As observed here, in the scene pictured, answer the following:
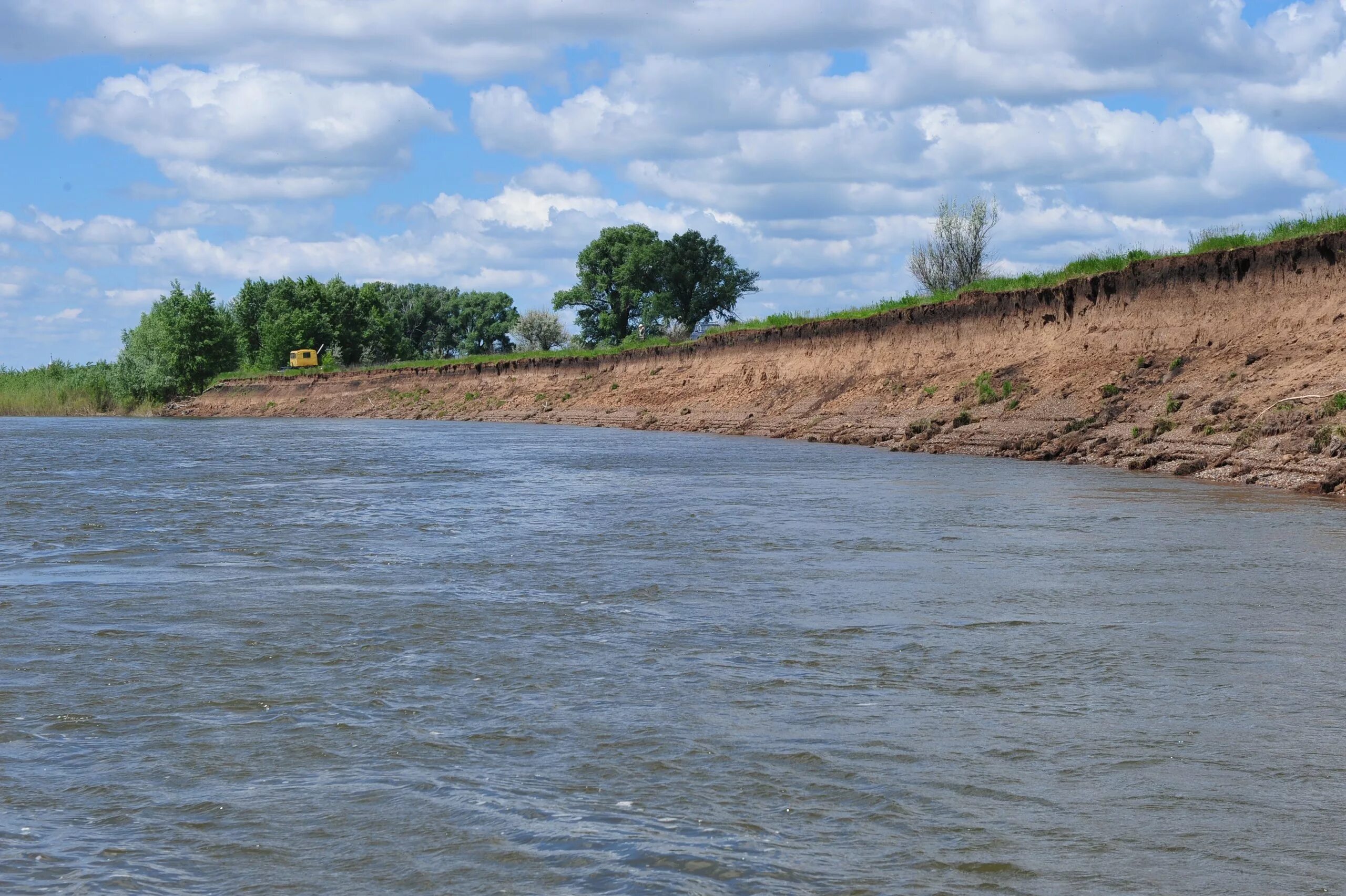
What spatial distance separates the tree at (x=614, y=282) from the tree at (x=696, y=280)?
49.6 inches

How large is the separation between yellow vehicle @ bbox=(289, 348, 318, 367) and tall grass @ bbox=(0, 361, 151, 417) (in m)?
12.3

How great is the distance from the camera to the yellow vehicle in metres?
95.5

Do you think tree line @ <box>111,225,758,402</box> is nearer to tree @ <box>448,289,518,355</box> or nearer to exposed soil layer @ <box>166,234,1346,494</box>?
tree @ <box>448,289,518,355</box>

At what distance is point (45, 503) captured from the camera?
16.0 m

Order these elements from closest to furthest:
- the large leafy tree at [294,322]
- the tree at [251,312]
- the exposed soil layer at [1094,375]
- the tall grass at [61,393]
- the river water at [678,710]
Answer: the river water at [678,710] → the exposed soil layer at [1094,375] → the tall grass at [61,393] → the large leafy tree at [294,322] → the tree at [251,312]

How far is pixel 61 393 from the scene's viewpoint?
82.2 metres

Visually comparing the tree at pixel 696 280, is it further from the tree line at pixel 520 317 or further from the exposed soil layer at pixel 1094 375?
the exposed soil layer at pixel 1094 375

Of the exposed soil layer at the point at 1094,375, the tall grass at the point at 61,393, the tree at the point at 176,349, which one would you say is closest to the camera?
the exposed soil layer at the point at 1094,375

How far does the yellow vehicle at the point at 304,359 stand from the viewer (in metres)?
95.5

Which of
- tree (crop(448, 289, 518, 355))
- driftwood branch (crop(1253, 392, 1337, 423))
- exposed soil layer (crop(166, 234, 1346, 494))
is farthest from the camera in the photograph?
tree (crop(448, 289, 518, 355))

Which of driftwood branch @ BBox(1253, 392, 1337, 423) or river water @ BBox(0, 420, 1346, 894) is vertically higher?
driftwood branch @ BBox(1253, 392, 1337, 423)

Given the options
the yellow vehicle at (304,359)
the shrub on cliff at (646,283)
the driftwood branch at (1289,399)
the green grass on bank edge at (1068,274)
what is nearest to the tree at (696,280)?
the shrub on cliff at (646,283)

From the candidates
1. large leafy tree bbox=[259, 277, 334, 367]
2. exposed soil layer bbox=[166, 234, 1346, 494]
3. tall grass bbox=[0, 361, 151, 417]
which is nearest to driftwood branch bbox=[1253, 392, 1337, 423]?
exposed soil layer bbox=[166, 234, 1346, 494]

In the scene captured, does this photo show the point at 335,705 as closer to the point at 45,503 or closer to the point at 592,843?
the point at 592,843
